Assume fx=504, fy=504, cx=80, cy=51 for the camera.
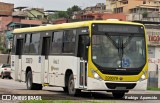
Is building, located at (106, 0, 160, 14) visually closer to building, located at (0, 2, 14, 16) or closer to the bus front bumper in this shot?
building, located at (0, 2, 14, 16)

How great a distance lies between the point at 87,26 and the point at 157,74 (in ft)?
77.9

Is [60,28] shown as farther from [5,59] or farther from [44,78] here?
[5,59]

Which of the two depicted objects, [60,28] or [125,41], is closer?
[125,41]

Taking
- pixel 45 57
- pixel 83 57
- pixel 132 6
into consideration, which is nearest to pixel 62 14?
pixel 132 6

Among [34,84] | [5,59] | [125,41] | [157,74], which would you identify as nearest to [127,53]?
[125,41]

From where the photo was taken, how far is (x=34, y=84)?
82.9ft

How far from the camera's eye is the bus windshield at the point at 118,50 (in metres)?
18.9

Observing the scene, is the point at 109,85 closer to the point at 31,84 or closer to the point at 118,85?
the point at 118,85

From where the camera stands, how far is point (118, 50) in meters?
19.2

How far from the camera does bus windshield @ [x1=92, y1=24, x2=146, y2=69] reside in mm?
18938

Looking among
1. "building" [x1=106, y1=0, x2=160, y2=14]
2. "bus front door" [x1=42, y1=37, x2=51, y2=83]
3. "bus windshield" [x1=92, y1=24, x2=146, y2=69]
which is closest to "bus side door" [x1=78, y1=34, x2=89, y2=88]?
"bus windshield" [x1=92, y1=24, x2=146, y2=69]

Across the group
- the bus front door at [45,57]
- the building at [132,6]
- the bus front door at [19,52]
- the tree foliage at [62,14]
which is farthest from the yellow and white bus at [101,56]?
the tree foliage at [62,14]

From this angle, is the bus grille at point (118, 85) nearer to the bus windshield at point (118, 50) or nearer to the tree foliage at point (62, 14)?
the bus windshield at point (118, 50)

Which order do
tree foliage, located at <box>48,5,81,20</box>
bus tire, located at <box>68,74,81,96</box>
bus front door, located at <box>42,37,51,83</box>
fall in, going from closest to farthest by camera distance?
bus tire, located at <box>68,74,81,96</box>, bus front door, located at <box>42,37,51,83</box>, tree foliage, located at <box>48,5,81,20</box>
